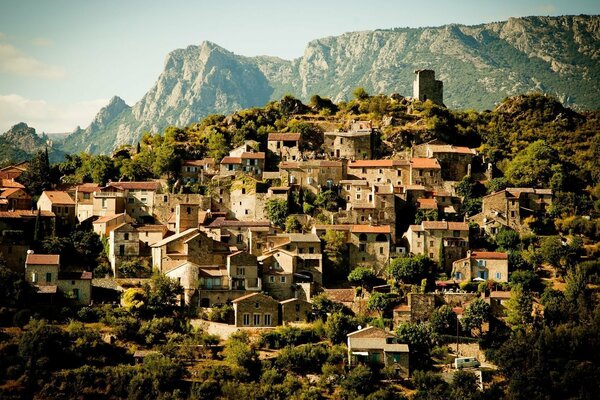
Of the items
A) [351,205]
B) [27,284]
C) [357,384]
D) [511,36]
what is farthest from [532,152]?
[511,36]

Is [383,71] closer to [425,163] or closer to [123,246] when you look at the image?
[425,163]

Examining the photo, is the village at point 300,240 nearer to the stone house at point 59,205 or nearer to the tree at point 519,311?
the stone house at point 59,205

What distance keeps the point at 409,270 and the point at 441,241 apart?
14.4ft

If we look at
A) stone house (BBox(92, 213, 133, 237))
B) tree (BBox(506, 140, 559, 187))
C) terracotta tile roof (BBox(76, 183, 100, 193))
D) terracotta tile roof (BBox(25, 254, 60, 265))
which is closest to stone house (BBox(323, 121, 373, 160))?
tree (BBox(506, 140, 559, 187))

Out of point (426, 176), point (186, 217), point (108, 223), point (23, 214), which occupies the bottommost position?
point (108, 223)

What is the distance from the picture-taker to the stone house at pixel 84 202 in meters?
70.3

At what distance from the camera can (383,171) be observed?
248 ft

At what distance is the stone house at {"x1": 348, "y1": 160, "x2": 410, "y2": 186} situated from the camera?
75.0m

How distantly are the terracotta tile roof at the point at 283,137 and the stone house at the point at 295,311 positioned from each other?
78.6ft

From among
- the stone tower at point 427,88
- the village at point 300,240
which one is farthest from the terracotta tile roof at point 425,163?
the stone tower at point 427,88

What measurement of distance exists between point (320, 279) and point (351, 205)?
991 cm

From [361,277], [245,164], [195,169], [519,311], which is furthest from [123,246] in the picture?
[519,311]

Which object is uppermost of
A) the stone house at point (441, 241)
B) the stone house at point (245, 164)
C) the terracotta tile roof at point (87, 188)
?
the stone house at point (245, 164)

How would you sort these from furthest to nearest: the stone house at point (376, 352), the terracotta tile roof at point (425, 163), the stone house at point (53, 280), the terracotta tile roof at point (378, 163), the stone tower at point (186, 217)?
the terracotta tile roof at point (378, 163) → the terracotta tile roof at point (425, 163) → the stone tower at point (186, 217) → the stone house at point (53, 280) → the stone house at point (376, 352)
